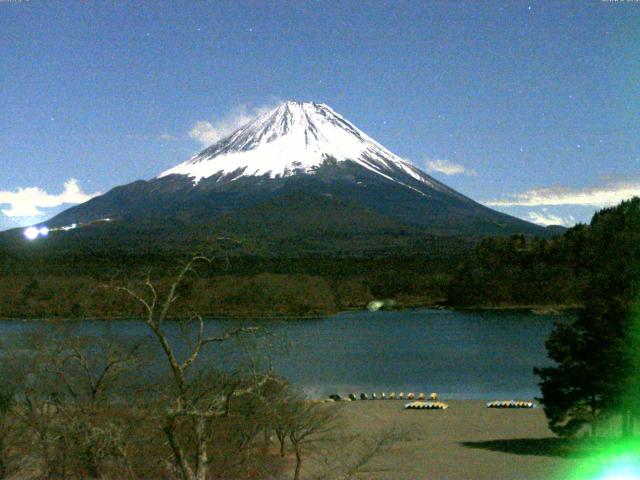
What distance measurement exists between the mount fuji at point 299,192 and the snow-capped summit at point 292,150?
0.66ft

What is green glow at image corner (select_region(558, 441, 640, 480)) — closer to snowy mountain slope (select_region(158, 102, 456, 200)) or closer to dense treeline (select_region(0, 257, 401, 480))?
dense treeline (select_region(0, 257, 401, 480))

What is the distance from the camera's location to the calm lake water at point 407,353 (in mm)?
30359

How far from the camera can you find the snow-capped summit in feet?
511

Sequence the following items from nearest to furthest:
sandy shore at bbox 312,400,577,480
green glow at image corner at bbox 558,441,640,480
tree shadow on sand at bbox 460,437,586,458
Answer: green glow at image corner at bbox 558,441,640,480
sandy shore at bbox 312,400,577,480
tree shadow on sand at bbox 460,437,586,458

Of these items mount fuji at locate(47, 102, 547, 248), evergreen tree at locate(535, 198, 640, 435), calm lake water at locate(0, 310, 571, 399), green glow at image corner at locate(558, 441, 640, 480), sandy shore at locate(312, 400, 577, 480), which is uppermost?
mount fuji at locate(47, 102, 547, 248)

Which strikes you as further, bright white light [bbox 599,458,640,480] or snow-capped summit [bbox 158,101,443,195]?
snow-capped summit [bbox 158,101,443,195]

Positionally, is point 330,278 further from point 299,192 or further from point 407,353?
point 299,192

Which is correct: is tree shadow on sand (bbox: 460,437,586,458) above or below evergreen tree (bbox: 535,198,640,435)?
below

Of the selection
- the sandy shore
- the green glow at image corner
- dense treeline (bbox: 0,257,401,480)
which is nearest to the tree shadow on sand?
the sandy shore

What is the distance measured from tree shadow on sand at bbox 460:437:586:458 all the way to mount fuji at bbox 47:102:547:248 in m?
87.5

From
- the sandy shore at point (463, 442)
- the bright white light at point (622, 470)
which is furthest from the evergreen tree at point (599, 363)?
the bright white light at point (622, 470)

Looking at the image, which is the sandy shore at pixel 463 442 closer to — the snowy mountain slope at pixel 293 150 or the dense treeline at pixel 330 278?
the dense treeline at pixel 330 278

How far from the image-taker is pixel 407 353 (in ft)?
141

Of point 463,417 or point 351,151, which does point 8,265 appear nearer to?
point 463,417
